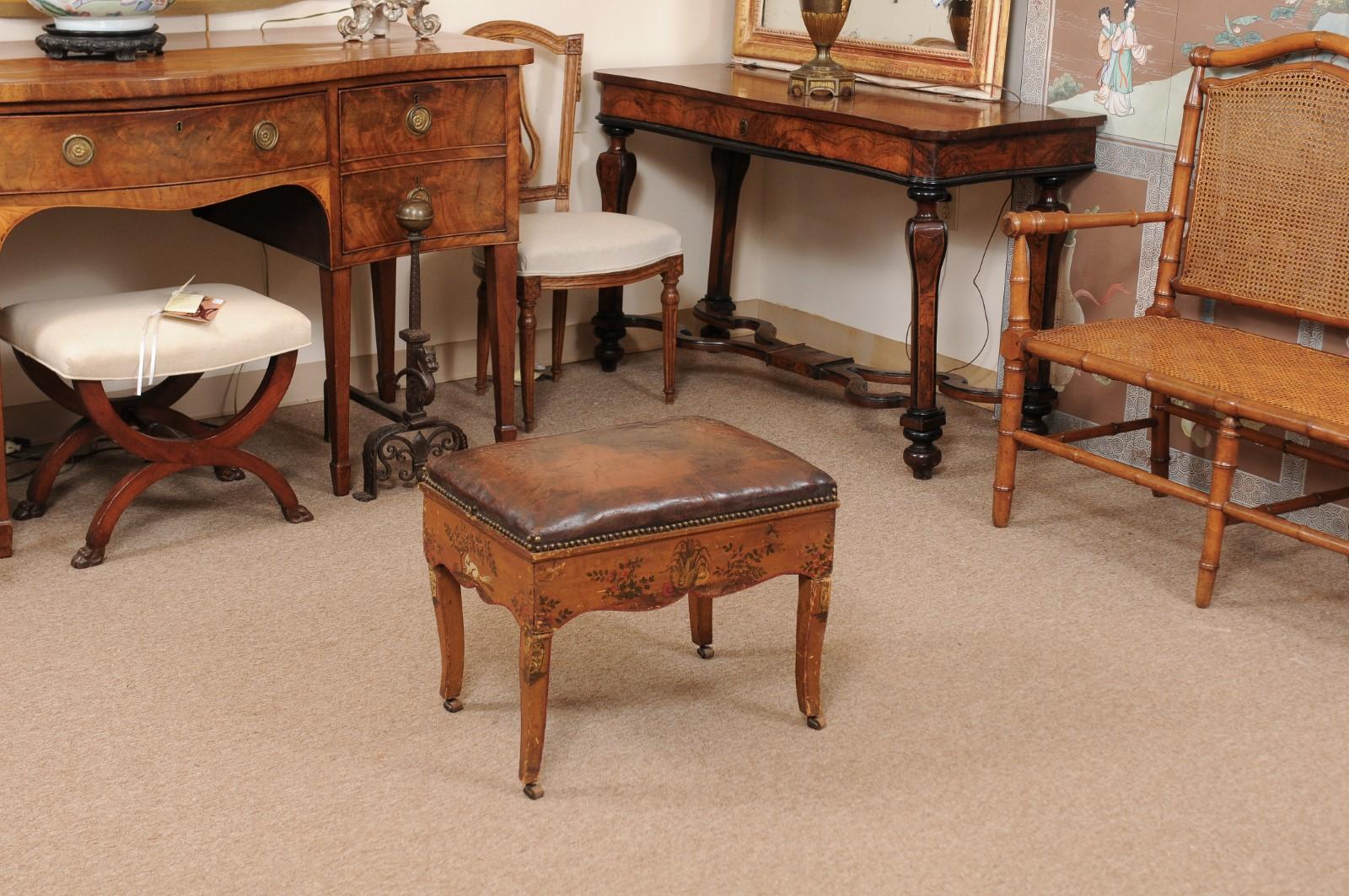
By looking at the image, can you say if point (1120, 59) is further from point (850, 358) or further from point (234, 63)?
point (234, 63)

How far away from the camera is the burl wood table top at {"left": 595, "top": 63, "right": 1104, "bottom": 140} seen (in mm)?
3438

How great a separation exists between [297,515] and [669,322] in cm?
130

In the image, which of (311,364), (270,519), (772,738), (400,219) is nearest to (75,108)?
(400,219)

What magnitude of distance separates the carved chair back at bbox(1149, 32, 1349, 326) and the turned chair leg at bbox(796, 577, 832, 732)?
1441 millimetres

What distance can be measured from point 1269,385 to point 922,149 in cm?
97

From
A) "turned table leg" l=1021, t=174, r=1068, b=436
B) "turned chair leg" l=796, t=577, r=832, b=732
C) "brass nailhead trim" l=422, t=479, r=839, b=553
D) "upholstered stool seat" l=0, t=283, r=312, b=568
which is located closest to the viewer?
"brass nailhead trim" l=422, t=479, r=839, b=553

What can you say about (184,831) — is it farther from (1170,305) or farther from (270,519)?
(1170,305)

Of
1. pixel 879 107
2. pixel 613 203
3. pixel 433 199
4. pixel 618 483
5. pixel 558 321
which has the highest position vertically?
pixel 879 107

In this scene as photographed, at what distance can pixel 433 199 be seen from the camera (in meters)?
3.42

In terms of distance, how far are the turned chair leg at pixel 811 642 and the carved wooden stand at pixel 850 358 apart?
51.2 inches

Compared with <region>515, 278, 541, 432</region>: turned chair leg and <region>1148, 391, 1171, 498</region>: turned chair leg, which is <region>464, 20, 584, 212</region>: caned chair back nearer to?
<region>515, 278, 541, 432</region>: turned chair leg

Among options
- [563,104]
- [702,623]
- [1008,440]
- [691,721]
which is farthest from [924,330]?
[691,721]

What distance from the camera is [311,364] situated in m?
4.11

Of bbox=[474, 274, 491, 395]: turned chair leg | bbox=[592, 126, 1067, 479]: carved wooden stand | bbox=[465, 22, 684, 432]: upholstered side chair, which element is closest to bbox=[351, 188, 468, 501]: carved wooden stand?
bbox=[465, 22, 684, 432]: upholstered side chair
